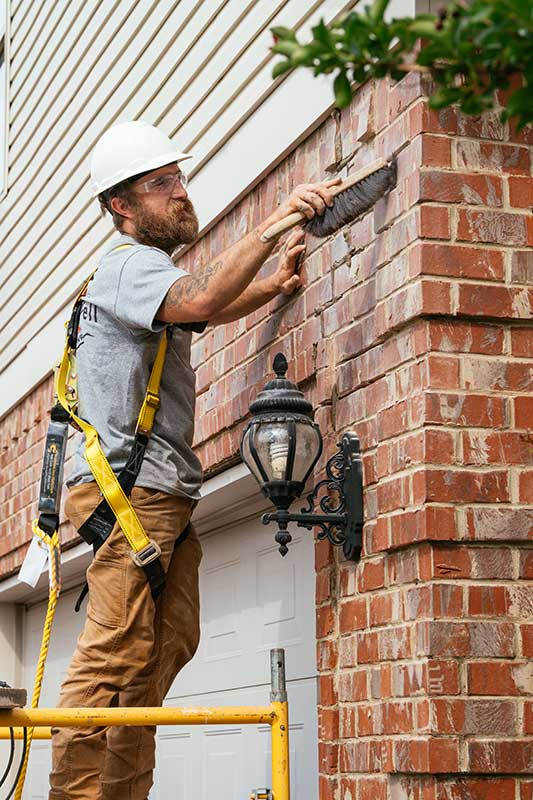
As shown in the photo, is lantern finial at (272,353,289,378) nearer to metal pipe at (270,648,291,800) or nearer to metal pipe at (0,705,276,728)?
metal pipe at (270,648,291,800)

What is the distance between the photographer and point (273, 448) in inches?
158

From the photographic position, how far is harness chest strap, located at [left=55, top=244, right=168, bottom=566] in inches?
163

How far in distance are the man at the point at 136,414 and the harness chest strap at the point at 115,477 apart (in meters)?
0.04

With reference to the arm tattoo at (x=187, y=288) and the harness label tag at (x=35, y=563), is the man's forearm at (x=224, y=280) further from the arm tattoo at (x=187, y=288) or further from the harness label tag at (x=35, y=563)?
the harness label tag at (x=35, y=563)

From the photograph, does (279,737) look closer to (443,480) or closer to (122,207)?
(443,480)

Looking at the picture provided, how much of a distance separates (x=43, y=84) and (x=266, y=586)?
169 inches

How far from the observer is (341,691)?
13.2 feet

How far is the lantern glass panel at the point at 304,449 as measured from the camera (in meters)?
4.00

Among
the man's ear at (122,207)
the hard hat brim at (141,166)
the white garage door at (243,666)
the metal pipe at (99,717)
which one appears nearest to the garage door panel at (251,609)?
the white garage door at (243,666)

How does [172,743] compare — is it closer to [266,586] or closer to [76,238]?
[266,586]

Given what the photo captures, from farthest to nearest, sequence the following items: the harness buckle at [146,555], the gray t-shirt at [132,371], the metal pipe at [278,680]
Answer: the gray t-shirt at [132,371] → the harness buckle at [146,555] → the metal pipe at [278,680]

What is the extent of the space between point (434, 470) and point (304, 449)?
55cm

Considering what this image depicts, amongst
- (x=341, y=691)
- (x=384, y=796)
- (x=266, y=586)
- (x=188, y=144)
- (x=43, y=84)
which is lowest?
(x=384, y=796)

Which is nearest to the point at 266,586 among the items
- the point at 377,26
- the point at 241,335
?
the point at 241,335
